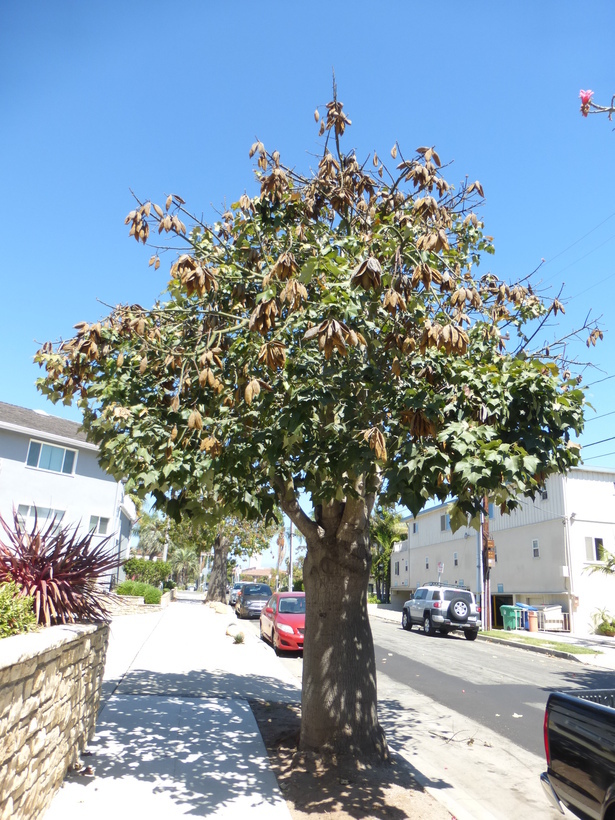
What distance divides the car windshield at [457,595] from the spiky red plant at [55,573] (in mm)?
19277

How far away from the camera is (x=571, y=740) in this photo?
443 centimetres

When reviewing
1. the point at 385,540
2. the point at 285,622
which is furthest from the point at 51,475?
the point at 385,540

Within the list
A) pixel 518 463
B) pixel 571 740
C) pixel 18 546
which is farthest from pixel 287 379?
pixel 571 740

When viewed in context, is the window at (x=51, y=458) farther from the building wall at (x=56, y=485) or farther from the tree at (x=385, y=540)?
the tree at (x=385, y=540)

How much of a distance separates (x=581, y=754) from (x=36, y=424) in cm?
2687

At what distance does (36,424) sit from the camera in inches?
1078

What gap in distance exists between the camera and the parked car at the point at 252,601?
2788cm

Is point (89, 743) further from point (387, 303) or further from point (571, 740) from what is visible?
point (387, 303)

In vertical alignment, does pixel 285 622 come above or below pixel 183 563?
below

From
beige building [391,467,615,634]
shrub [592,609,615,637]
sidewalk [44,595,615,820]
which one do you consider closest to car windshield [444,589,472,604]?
beige building [391,467,615,634]

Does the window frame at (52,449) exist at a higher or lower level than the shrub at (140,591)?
higher

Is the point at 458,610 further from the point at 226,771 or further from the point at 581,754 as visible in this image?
the point at 581,754

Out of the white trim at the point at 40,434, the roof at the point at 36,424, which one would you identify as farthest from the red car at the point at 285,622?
the roof at the point at 36,424

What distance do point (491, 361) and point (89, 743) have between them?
19.7 ft
